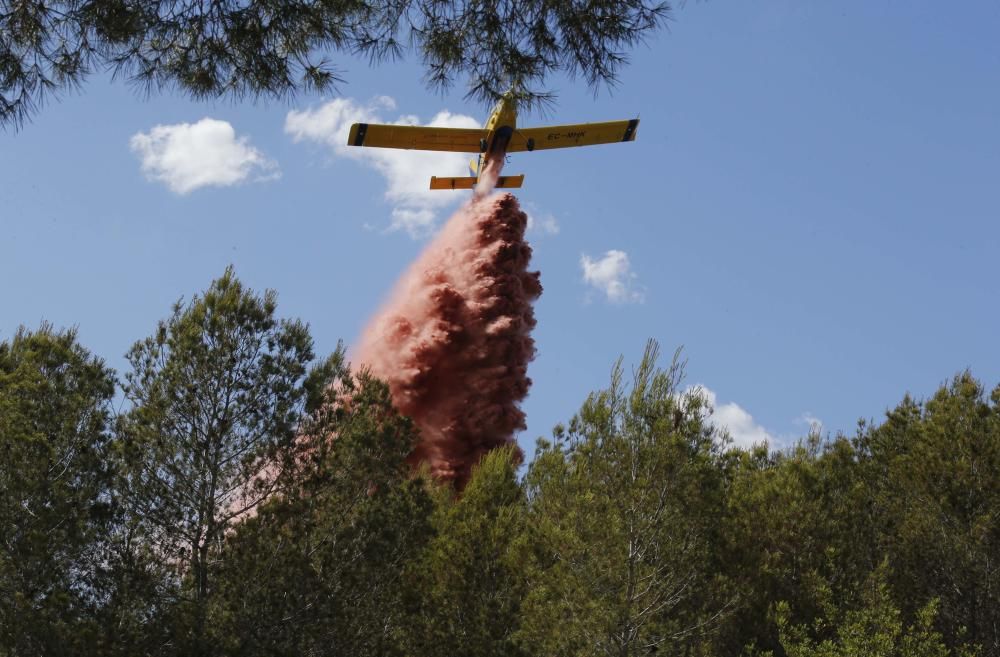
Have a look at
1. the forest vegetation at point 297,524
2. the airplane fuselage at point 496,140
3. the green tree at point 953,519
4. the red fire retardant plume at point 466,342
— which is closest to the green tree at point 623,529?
the forest vegetation at point 297,524

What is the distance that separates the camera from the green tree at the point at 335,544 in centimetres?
1538

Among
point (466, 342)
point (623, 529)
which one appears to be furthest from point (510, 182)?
point (623, 529)

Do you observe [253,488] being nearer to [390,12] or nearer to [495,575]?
[495,575]

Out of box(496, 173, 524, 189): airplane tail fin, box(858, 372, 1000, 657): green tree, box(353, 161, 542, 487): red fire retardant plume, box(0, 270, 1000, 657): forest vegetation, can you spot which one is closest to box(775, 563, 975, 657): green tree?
box(0, 270, 1000, 657): forest vegetation

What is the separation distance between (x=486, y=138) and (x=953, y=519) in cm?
2097

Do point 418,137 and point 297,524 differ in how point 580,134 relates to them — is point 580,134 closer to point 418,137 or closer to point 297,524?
point 418,137

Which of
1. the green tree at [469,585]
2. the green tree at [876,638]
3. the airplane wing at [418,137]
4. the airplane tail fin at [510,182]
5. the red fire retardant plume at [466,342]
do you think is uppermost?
the airplane wing at [418,137]

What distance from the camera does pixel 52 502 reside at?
52.4 feet

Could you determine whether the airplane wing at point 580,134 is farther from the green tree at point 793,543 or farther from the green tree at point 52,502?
the green tree at point 52,502

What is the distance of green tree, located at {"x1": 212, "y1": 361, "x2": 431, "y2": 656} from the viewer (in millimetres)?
15383

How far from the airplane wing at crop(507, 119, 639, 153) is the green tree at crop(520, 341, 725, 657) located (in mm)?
21151

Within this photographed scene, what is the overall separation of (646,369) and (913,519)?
357 inches

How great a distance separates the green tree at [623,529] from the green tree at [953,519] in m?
6.54

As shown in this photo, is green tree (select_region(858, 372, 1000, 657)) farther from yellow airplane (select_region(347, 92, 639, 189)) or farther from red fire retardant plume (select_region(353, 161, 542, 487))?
yellow airplane (select_region(347, 92, 639, 189))
